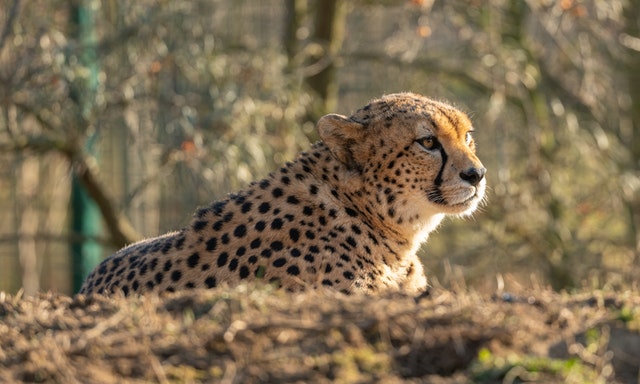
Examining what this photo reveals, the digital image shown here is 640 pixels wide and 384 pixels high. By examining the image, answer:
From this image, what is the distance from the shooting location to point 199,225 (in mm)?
4992

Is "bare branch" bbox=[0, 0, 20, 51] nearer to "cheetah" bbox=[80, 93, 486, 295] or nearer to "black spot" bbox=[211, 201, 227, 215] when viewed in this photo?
"cheetah" bbox=[80, 93, 486, 295]

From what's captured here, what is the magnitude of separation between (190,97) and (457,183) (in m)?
3.53

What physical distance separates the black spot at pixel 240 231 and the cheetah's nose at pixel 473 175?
956mm

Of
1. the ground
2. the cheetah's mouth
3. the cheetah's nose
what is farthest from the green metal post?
the ground

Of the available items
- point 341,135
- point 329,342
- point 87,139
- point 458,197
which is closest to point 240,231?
point 341,135

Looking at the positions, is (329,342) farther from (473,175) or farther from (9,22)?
(9,22)

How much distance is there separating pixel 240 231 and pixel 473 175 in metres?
1.02

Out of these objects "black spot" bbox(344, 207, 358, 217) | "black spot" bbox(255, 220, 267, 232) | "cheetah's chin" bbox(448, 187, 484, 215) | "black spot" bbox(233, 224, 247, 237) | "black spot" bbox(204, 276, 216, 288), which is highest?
"cheetah's chin" bbox(448, 187, 484, 215)

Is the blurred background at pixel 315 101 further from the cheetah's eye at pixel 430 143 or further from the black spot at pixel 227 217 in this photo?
the black spot at pixel 227 217

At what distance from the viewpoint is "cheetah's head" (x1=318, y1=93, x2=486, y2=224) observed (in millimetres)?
5078

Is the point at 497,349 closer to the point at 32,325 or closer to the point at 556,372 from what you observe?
the point at 556,372

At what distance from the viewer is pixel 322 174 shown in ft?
16.9

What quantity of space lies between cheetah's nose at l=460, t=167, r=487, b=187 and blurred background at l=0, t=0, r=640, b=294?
2131 mm

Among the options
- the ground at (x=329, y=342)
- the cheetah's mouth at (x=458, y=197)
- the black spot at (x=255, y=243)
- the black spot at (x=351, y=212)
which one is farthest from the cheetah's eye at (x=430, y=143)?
the ground at (x=329, y=342)
